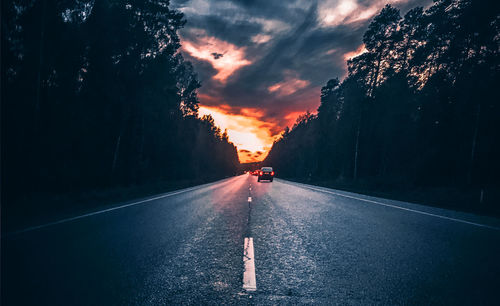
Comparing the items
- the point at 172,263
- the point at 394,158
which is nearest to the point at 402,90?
the point at 394,158

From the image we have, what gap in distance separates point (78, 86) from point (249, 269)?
22.5m

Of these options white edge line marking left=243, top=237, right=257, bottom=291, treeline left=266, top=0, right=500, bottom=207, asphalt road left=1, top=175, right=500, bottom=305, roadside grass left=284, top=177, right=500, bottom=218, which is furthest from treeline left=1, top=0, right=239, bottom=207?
treeline left=266, top=0, right=500, bottom=207

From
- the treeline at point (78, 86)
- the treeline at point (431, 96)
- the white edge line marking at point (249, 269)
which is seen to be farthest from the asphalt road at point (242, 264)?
the treeline at point (431, 96)

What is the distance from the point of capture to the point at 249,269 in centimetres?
309

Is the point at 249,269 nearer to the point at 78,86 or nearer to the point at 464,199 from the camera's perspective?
the point at 464,199

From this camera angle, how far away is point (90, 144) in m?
21.5

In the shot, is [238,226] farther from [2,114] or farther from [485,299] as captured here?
[2,114]

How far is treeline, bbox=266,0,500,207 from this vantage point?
52.7 ft

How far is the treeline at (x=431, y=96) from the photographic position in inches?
632

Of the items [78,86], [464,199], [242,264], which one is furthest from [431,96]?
[78,86]

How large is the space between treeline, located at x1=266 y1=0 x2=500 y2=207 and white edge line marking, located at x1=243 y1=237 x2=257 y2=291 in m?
14.2

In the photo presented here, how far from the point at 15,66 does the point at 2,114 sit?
2.88 metres

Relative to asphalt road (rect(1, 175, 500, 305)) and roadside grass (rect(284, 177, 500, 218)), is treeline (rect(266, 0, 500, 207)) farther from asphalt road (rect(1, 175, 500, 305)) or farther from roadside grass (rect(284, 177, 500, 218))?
asphalt road (rect(1, 175, 500, 305))

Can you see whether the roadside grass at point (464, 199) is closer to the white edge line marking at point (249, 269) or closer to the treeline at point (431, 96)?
the treeline at point (431, 96)
